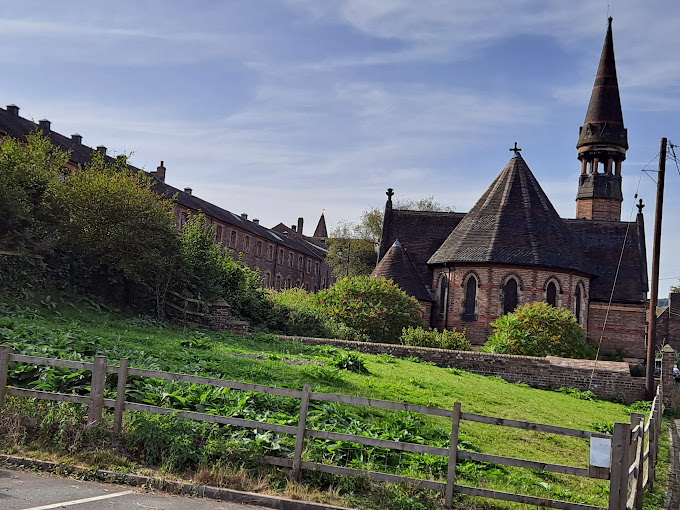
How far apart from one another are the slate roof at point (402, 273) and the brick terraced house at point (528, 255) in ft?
0.21

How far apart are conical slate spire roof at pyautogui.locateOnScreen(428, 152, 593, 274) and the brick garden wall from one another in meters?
12.7

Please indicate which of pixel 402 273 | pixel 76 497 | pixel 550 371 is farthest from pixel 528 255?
pixel 76 497

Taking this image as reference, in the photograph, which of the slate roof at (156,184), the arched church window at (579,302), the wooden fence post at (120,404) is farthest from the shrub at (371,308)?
the wooden fence post at (120,404)

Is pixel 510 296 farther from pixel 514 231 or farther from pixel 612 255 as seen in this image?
pixel 612 255

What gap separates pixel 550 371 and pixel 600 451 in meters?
14.4

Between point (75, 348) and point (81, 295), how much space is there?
31.2ft

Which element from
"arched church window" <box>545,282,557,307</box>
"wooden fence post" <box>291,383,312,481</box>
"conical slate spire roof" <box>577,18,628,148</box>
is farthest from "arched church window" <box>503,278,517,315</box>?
"wooden fence post" <box>291,383,312,481</box>

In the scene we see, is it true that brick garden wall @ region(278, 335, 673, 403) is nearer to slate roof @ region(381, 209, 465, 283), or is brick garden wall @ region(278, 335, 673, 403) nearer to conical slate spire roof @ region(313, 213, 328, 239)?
slate roof @ region(381, 209, 465, 283)

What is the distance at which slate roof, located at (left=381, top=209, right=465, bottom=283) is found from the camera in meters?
40.6

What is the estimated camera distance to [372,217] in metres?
79.1

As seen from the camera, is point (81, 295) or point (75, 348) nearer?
point (75, 348)

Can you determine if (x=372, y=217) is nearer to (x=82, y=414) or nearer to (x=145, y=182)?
(x=145, y=182)

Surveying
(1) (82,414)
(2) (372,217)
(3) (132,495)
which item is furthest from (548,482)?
(2) (372,217)

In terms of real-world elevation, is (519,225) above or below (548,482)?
above
